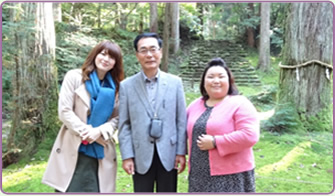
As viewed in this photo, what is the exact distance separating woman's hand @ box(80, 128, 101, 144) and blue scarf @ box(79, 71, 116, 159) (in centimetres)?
7

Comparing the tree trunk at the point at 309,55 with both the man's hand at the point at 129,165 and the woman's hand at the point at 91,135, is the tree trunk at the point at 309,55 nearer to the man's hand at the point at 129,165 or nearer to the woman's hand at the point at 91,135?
the man's hand at the point at 129,165

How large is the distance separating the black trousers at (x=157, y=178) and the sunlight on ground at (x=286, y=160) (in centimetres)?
163

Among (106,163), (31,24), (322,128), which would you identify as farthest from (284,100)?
(31,24)

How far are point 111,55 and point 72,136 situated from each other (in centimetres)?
70

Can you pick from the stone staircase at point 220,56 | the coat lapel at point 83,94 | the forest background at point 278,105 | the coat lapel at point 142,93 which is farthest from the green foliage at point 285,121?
the stone staircase at point 220,56

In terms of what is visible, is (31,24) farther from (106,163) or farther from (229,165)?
(229,165)

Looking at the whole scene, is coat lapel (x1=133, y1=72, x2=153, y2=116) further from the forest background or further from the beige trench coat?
the forest background

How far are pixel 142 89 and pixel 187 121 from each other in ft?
1.42

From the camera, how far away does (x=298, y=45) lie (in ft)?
13.9

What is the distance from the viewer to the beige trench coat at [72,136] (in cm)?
217

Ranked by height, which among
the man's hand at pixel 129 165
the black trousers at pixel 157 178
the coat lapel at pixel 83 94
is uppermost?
the coat lapel at pixel 83 94

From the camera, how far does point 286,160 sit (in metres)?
3.61

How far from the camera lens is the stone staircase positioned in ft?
38.1

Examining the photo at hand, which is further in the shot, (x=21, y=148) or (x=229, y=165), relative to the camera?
(x=21, y=148)
